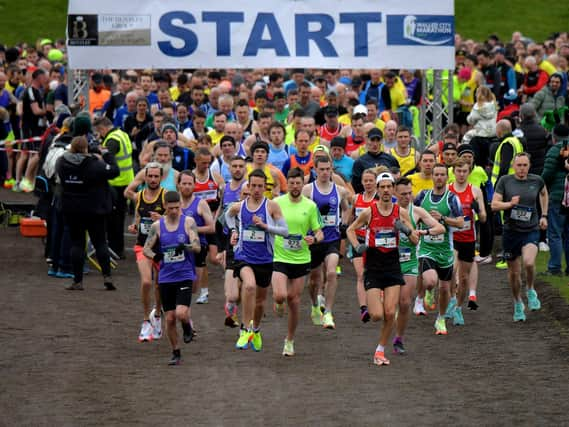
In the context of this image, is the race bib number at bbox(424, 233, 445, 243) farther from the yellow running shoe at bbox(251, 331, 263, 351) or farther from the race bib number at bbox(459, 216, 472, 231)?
the yellow running shoe at bbox(251, 331, 263, 351)

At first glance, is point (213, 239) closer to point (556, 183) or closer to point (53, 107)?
point (556, 183)

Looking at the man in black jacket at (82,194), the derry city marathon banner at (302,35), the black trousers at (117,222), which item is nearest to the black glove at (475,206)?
the man in black jacket at (82,194)

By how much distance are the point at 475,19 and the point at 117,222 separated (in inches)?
1359

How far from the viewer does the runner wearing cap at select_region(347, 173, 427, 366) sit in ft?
43.0

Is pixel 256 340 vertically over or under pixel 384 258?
under

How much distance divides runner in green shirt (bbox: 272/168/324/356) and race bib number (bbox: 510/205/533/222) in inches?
120

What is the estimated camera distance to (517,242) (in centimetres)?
1575

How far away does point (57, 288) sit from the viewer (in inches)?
708

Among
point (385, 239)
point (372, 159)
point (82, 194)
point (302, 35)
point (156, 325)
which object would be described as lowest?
point (156, 325)

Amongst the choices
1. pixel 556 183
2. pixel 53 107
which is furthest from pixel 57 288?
pixel 53 107

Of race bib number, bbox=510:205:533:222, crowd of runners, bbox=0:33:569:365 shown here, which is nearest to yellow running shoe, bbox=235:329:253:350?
crowd of runners, bbox=0:33:569:365

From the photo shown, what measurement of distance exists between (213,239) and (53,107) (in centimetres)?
1079

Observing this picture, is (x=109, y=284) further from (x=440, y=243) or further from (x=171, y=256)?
(x=440, y=243)

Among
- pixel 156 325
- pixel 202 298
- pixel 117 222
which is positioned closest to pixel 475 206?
pixel 202 298
